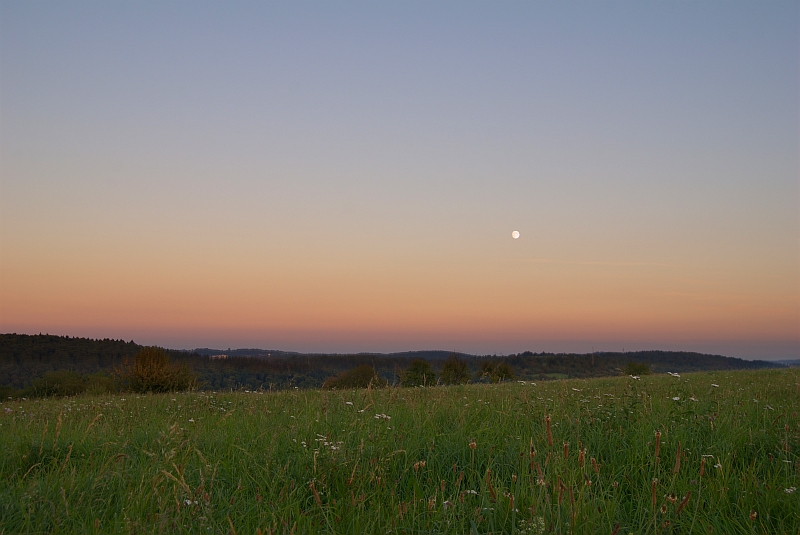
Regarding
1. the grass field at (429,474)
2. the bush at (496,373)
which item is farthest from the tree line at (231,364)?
the grass field at (429,474)

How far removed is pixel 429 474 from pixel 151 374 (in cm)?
2600

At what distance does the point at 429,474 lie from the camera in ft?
14.0

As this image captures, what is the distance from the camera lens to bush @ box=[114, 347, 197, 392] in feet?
86.3

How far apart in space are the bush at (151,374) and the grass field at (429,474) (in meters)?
21.7

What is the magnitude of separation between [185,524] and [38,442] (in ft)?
9.33

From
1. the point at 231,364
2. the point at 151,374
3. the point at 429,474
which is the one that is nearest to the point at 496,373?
the point at 429,474

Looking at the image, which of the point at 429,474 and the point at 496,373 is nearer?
the point at 429,474

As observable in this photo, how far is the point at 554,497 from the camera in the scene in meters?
3.51

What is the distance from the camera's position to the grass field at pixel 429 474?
3238 millimetres

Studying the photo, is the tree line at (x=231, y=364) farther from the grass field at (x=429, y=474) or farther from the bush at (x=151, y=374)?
the grass field at (x=429, y=474)

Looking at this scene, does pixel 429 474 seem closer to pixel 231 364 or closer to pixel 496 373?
pixel 496 373

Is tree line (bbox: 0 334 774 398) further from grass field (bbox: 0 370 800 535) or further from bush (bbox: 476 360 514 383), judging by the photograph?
grass field (bbox: 0 370 800 535)

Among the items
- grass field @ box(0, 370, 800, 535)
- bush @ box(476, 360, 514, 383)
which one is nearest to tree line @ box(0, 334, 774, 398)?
bush @ box(476, 360, 514, 383)

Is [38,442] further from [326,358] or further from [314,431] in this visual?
[326,358]
